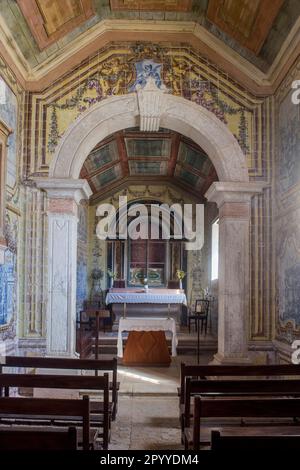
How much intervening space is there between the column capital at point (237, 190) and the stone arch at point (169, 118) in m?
0.14

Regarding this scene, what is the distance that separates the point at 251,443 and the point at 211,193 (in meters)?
6.10

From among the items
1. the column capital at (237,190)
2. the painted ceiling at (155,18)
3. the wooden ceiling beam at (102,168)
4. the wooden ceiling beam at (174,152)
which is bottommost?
the column capital at (237,190)

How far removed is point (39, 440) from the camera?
274 centimetres

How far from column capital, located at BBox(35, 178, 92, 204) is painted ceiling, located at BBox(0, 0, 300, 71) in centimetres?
200

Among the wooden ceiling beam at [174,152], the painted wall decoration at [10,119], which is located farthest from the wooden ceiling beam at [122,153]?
the painted wall decoration at [10,119]

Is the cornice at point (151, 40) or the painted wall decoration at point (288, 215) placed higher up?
the cornice at point (151, 40)

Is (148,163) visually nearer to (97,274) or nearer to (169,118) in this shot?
(97,274)

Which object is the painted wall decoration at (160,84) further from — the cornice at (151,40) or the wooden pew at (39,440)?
the wooden pew at (39,440)

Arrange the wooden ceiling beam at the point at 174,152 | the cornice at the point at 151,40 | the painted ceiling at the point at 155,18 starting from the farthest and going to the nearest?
the wooden ceiling beam at the point at 174,152 → the cornice at the point at 151,40 → the painted ceiling at the point at 155,18

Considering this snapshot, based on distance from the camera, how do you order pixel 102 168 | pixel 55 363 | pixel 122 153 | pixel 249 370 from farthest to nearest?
pixel 102 168
pixel 122 153
pixel 55 363
pixel 249 370

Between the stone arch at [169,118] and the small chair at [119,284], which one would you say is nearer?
the stone arch at [169,118]

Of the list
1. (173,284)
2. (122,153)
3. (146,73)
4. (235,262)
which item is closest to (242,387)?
(235,262)

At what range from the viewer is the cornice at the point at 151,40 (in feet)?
27.0
